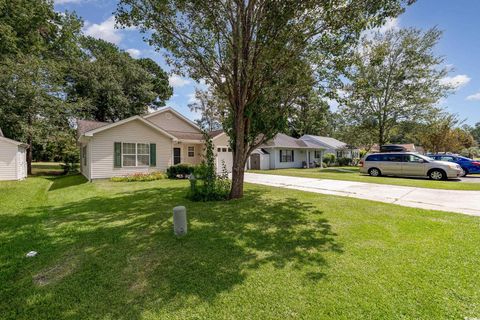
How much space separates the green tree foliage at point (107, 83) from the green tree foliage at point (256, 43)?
773 inches

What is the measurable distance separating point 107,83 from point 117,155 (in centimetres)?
1669

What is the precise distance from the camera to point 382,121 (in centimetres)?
2366

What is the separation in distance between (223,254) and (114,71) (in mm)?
30580

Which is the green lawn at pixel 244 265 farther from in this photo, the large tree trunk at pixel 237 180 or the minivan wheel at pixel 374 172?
the minivan wheel at pixel 374 172

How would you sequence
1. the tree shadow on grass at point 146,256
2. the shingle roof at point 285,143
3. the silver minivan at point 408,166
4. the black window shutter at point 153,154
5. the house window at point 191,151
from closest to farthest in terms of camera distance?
the tree shadow on grass at point 146,256
the silver minivan at point 408,166
the black window shutter at point 153,154
the house window at point 191,151
the shingle roof at point 285,143

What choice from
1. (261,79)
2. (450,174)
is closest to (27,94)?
(261,79)

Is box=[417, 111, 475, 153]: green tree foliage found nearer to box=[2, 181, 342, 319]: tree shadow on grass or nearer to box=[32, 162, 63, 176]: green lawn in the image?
box=[2, 181, 342, 319]: tree shadow on grass

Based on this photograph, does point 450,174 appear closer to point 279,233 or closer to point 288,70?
point 288,70

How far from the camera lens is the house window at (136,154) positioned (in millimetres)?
14656

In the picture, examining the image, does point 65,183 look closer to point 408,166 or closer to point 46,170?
point 46,170

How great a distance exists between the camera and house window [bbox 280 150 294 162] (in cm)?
2669

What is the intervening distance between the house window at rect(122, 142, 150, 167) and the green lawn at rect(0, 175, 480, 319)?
8211 millimetres

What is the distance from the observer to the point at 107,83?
26453 millimetres

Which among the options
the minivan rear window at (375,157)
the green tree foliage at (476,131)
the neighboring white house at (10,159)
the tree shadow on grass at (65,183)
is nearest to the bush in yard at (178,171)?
the tree shadow on grass at (65,183)
